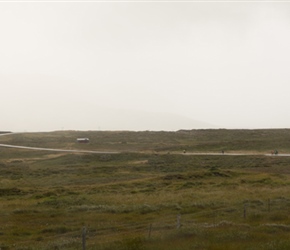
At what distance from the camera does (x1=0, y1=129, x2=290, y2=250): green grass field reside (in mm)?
17391

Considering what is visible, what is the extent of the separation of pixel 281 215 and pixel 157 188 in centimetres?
1899

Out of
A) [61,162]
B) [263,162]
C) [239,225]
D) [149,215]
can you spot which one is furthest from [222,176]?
[61,162]

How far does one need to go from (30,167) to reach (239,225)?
51.7m

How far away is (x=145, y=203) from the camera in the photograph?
3106 cm

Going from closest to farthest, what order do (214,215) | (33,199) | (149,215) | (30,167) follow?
(214,215), (149,215), (33,199), (30,167)

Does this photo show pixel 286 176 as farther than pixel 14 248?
Yes

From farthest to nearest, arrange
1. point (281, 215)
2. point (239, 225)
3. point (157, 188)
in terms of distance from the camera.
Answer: point (157, 188) → point (281, 215) → point (239, 225)

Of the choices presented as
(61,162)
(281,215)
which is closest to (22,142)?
(61,162)

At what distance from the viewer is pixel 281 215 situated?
22.5 metres

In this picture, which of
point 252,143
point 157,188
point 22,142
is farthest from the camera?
point 22,142

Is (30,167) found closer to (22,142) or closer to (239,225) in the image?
(22,142)

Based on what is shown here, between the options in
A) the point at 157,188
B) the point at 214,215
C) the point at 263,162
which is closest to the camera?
the point at 214,215

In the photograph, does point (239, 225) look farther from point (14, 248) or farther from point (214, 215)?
point (14, 248)

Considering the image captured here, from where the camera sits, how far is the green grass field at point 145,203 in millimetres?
17391
